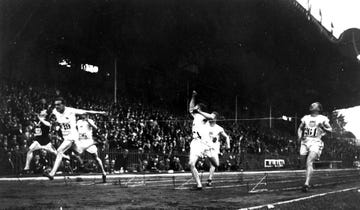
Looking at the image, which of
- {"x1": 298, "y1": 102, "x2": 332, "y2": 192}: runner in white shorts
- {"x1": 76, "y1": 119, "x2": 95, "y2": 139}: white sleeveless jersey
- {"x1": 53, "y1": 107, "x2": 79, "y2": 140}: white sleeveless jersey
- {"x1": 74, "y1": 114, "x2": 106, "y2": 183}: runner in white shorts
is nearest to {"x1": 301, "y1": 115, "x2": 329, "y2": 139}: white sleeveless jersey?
{"x1": 298, "y1": 102, "x2": 332, "y2": 192}: runner in white shorts

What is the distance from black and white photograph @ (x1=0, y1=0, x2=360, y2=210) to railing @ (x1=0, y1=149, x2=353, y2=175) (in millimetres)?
56

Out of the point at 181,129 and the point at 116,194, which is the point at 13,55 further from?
the point at 116,194

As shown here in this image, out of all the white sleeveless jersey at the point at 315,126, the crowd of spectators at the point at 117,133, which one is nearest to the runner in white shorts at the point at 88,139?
the crowd of spectators at the point at 117,133

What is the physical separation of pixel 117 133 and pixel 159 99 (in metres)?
12.5

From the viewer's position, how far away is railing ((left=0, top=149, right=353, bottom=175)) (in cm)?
1866

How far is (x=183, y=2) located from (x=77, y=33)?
5.69 m

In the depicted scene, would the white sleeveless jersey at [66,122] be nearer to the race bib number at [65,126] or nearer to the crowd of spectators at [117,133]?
the race bib number at [65,126]

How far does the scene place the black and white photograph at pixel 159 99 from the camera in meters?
13.0

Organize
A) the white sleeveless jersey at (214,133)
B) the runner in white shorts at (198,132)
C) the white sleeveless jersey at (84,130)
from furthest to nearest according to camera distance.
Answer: the white sleeveless jersey at (84,130) → the white sleeveless jersey at (214,133) → the runner in white shorts at (198,132)

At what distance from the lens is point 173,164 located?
27.4m

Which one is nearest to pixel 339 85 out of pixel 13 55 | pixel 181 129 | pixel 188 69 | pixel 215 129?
pixel 188 69

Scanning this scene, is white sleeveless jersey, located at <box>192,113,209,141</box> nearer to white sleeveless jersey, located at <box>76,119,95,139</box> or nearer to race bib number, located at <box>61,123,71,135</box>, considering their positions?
race bib number, located at <box>61,123,71,135</box>

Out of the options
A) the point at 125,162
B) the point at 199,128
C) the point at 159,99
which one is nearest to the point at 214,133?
the point at 199,128

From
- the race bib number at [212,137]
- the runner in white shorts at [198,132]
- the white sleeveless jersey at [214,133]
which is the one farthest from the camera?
the white sleeveless jersey at [214,133]
